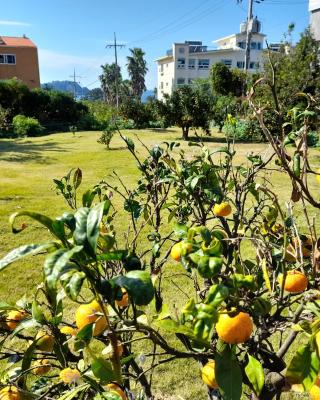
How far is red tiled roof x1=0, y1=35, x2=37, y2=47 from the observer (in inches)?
1312

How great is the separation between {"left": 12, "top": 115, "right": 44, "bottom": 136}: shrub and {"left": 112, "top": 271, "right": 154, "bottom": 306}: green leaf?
21212mm

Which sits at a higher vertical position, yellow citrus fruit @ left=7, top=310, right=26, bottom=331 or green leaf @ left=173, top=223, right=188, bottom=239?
green leaf @ left=173, top=223, right=188, bottom=239

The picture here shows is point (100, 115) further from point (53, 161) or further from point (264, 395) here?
point (264, 395)

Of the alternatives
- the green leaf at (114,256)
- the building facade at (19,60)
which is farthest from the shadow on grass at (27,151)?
the building facade at (19,60)

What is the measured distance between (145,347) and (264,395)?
2.17m

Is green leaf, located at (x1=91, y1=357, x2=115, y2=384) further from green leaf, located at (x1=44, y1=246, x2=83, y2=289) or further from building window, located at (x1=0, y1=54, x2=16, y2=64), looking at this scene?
building window, located at (x1=0, y1=54, x2=16, y2=64)

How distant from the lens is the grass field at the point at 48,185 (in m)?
2.82

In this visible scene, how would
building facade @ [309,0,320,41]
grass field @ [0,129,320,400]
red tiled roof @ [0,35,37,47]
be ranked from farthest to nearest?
red tiled roof @ [0,35,37,47] → building facade @ [309,0,320,41] → grass field @ [0,129,320,400]

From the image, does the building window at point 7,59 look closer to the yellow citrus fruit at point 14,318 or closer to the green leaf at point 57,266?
the yellow citrus fruit at point 14,318

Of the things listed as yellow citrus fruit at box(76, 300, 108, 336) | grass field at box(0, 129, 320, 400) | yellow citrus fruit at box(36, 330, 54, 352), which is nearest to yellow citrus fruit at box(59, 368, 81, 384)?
yellow citrus fruit at box(36, 330, 54, 352)

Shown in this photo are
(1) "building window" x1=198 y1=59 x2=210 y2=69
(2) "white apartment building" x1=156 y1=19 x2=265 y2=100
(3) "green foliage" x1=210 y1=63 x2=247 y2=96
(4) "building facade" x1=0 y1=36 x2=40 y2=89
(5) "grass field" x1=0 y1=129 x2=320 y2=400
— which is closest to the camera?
(5) "grass field" x1=0 y1=129 x2=320 y2=400

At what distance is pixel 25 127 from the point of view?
20.6 metres

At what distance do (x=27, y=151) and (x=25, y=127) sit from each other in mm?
7042

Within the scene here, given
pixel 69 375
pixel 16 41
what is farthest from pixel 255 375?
pixel 16 41
